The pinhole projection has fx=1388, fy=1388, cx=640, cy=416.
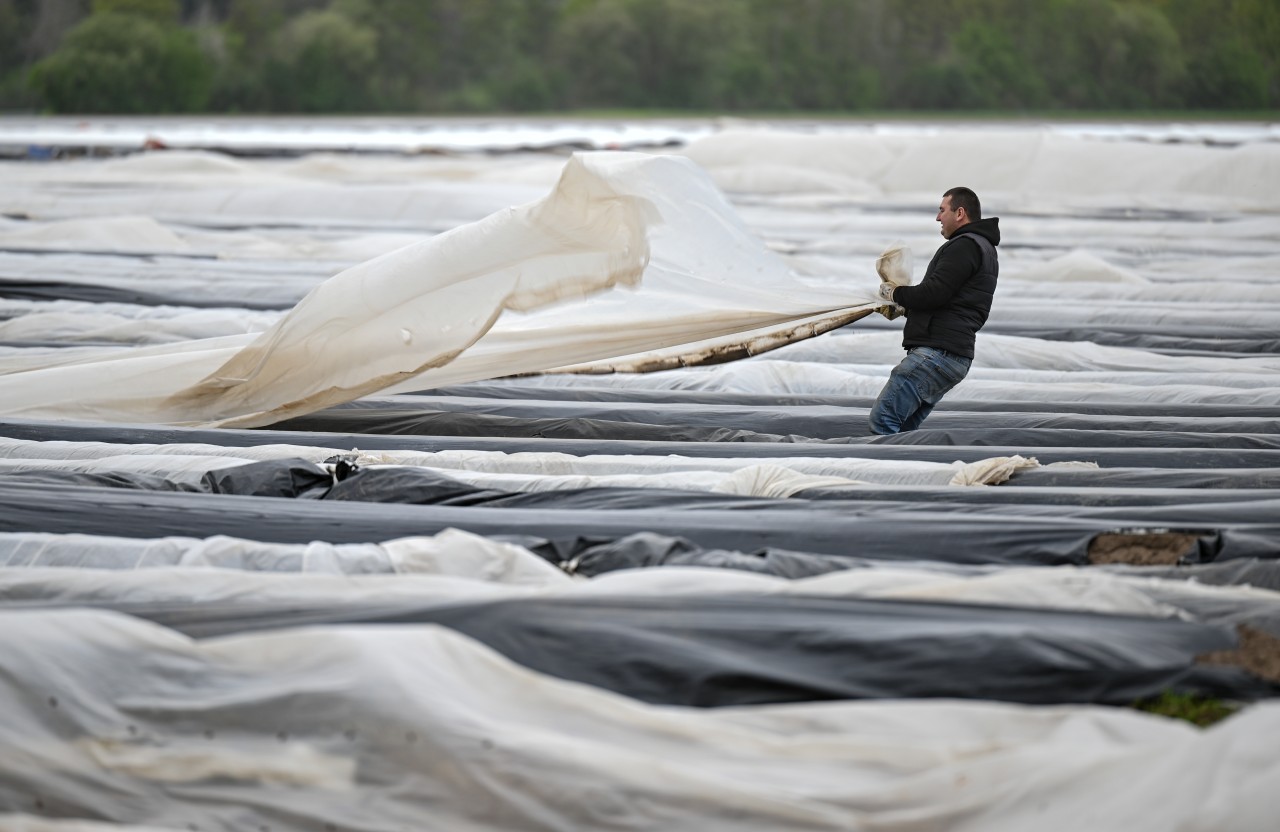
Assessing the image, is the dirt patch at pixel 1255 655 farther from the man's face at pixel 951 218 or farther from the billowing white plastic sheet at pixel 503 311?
the billowing white plastic sheet at pixel 503 311

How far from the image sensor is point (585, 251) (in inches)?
181

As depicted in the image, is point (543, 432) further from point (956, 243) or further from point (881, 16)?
point (881, 16)

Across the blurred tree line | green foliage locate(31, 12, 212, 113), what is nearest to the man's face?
the blurred tree line

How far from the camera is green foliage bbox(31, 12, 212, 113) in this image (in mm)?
27953

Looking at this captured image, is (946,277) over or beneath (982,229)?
beneath

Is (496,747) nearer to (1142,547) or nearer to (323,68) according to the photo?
(1142,547)

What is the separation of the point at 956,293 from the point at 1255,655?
1.90 metres

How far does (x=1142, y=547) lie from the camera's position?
11.1 feet

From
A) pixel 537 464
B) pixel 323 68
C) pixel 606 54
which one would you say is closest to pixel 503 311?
pixel 537 464

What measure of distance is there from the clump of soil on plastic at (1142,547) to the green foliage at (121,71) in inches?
1105

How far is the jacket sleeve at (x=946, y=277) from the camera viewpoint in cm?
441

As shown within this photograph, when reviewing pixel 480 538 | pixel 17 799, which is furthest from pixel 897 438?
pixel 17 799

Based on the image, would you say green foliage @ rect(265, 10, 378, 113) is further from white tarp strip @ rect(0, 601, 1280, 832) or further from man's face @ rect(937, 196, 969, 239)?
white tarp strip @ rect(0, 601, 1280, 832)

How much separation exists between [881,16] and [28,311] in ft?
84.8
